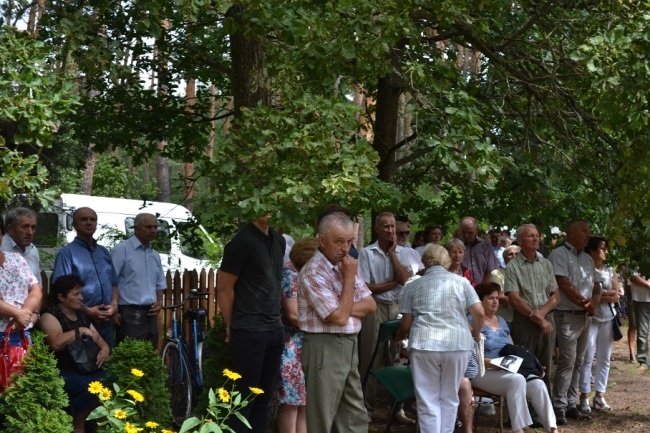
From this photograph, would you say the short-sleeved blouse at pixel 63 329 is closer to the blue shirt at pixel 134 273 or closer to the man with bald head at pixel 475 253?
the blue shirt at pixel 134 273

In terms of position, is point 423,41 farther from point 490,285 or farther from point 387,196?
point 490,285

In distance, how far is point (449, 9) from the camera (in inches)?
372

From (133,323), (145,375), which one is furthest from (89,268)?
(145,375)

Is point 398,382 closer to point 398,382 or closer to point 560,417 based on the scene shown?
point 398,382

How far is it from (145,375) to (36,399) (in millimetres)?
770

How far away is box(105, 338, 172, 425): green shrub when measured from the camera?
667 centimetres

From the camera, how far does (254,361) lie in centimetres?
741

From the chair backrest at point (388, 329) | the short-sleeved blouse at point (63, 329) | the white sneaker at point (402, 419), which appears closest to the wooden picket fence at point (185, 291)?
the chair backrest at point (388, 329)

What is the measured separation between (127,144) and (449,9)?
4853mm

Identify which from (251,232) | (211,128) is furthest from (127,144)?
(251,232)

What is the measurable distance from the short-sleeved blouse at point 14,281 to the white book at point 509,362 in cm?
410

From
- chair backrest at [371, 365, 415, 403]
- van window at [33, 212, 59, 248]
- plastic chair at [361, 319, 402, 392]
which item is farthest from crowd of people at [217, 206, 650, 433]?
van window at [33, 212, 59, 248]

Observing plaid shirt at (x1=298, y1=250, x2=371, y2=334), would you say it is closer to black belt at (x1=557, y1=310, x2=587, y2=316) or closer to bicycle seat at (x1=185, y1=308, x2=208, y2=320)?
bicycle seat at (x1=185, y1=308, x2=208, y2=320)

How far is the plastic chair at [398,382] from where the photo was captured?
9.24m
